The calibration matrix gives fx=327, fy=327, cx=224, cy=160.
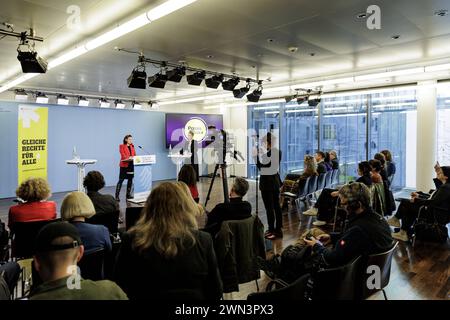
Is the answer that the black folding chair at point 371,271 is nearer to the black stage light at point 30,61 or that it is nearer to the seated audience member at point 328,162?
the black stage light at point 30,61

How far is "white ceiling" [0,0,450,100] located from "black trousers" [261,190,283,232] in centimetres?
232

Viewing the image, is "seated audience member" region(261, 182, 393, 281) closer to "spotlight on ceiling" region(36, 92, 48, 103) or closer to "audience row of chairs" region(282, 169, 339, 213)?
"audience row of chairs" region(282, 169, 339, 213)

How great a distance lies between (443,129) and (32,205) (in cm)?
861

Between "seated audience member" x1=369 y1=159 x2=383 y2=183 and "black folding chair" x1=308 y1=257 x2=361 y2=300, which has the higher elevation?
"seated audience member" x1=369 y1=159 x2=383 y2=183

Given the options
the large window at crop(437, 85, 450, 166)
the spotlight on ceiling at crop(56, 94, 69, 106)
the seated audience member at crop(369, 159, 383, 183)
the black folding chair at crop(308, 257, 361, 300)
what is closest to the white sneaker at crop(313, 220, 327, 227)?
the seated audience member at crop(369, 159, 383, 183)

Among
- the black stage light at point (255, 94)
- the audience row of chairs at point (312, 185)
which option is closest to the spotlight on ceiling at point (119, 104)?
the black stage light at point (255, 94)

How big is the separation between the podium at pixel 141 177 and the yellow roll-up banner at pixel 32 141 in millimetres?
2414

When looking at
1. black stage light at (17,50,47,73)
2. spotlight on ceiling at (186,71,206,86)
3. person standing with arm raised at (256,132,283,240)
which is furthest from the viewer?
spotlight on ceiling at (186,71,206,86)

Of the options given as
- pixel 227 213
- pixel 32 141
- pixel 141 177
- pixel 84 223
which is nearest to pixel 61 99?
pixel 32 141

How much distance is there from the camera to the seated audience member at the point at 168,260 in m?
1.61

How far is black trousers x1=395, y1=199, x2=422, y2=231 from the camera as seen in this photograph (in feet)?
16.6

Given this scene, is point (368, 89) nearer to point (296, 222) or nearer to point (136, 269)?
point (296, 222)

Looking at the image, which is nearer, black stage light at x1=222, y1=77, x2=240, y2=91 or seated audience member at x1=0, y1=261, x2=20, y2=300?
seated audience member at x1=0, y1=261, x2=20, y2=300
